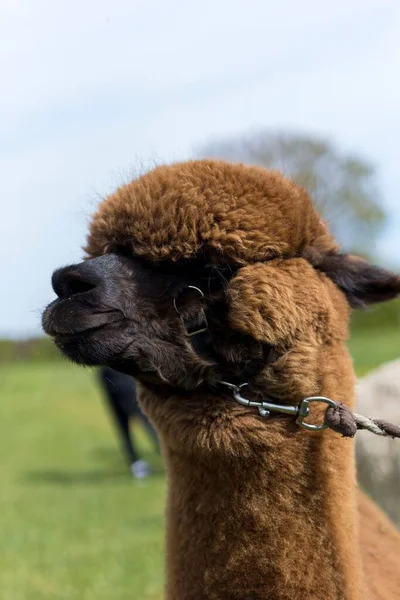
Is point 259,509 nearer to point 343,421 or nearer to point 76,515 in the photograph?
point 343,421

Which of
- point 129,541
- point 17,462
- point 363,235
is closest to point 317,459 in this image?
point 129,541

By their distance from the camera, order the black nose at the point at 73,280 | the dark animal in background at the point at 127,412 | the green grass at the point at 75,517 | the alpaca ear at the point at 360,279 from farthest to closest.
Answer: the dark animal in background at the point at 127,412, the green grass at the point at 75,517, the alpaca ear at the point at 360,279, the black nose at the point at 73,280

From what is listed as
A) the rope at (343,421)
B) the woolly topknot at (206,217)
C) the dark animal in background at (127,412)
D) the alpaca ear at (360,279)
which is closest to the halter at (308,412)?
the rope at (343,421)

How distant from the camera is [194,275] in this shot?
188 cm

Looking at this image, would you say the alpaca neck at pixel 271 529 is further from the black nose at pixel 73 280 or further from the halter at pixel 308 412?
the black nose at pixel 73 280

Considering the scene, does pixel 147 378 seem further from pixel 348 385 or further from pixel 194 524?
pixel 348 385

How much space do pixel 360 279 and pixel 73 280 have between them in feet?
2.62

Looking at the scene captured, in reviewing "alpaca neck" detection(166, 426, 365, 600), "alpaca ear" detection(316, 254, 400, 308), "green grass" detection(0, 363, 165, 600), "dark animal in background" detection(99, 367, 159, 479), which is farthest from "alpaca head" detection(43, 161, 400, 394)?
"dark animal in background" detection(99, 367, 159, 479)

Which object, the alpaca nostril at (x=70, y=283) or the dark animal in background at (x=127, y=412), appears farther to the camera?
the dark animal in background at (x=127, y=412)

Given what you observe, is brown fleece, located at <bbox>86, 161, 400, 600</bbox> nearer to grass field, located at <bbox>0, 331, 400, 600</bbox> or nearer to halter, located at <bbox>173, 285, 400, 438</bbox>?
halter, located at <bbox>173, 285, 400, 438</bbox>

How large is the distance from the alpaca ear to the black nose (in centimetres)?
64

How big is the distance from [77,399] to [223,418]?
19.6 m

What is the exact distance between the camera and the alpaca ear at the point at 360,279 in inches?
79.6

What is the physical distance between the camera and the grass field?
5199 millimetres
